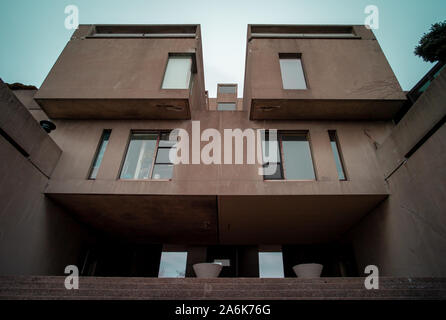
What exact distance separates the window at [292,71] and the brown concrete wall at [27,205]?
7096 millimetres

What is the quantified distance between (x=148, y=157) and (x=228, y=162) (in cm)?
243

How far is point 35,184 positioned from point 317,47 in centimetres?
953

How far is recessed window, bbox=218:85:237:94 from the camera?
2338cm

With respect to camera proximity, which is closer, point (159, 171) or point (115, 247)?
point (159, 171)

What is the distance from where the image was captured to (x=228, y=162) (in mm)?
6254

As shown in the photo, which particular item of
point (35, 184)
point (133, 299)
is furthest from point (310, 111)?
point (35, 184)

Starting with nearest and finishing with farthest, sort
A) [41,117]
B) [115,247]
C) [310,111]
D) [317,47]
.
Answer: [310,111] < [41,117] < [317,47] < [115,247]

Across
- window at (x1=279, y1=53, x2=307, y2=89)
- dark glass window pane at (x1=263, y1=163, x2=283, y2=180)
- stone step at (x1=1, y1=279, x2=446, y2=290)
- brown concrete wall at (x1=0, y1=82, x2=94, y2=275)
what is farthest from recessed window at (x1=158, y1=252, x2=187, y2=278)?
window at (x1=279, y1=53, x2=307, y2=89)

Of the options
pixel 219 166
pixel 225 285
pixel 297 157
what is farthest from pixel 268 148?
pixel 225 285

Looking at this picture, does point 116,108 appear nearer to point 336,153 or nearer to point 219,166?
point 219,166

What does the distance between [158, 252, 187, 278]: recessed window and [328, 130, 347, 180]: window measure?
684cm

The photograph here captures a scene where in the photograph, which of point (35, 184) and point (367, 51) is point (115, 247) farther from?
point (367, 51)

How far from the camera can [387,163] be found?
580 centimetres

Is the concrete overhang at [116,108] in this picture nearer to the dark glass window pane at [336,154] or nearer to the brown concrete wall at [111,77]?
the brown concrete wall at [111,77]
